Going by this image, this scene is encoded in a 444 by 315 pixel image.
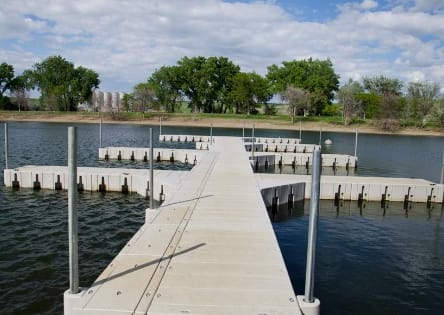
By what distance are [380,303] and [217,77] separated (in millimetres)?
76932

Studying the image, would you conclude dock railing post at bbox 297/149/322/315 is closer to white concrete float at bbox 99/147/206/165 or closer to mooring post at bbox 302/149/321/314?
mooring post at bbox 302/149/321/314

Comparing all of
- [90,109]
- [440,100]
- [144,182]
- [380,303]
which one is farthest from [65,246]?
[90,109]

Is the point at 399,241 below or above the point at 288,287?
below

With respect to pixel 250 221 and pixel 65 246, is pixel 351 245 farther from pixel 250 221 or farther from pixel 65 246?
pixel 65 246

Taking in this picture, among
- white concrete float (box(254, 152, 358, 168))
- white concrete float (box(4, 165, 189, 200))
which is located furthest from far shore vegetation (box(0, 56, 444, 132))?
white concrete float (box(4, 165, 189, 200))

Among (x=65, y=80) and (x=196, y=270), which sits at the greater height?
(x=65, y=80)

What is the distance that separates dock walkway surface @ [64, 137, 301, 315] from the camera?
4.24 meters

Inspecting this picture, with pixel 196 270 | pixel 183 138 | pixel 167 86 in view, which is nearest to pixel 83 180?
pixel 196 270

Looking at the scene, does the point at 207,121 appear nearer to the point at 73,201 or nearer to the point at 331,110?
the point at 331,110

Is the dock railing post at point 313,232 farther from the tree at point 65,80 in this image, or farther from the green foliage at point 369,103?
the tree at point 65,80

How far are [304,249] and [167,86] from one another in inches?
2939

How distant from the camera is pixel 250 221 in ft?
24.9

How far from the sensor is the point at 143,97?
77.2m

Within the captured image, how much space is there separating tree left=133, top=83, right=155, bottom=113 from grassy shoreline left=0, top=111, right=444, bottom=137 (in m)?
7.00
